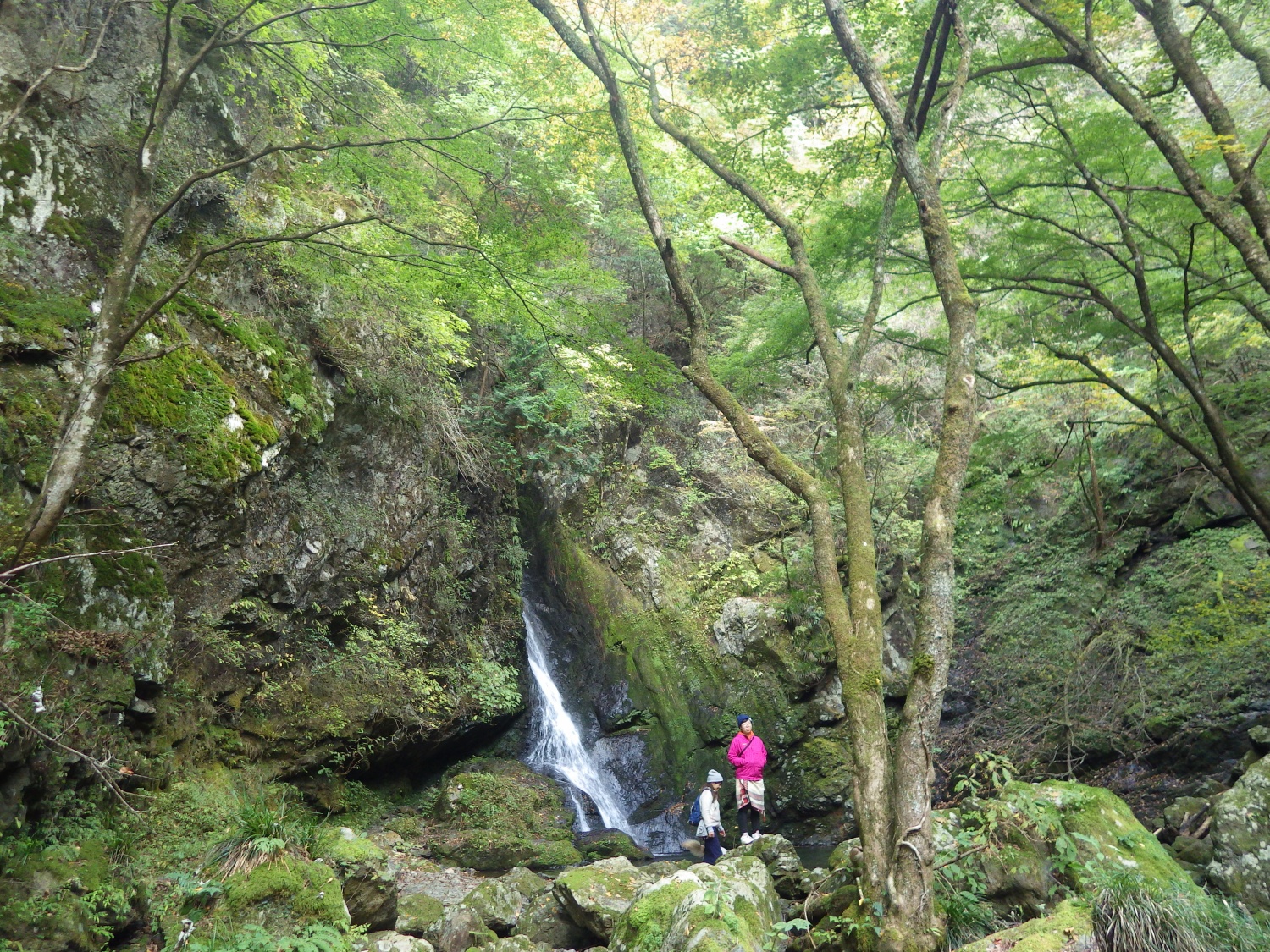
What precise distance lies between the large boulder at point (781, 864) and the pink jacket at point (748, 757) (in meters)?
0.72

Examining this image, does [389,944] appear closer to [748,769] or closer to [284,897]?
[284,897]

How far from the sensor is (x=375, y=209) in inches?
332

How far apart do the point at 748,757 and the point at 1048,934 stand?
16.8 ft

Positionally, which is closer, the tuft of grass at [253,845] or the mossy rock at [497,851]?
the tuft of grass at [253,845]

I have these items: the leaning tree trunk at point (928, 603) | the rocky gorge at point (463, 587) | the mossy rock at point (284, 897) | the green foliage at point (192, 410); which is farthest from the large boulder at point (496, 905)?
the green foliage at point (192, 410)

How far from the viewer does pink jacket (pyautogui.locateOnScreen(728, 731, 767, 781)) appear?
26.8ft

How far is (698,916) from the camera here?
3885 millimetres

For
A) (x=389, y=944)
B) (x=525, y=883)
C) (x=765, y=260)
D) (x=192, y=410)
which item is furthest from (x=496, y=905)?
(x=765, y=260)

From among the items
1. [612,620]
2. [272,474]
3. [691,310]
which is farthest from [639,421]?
[691,310]

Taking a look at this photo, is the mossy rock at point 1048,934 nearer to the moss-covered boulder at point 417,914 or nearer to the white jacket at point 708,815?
the moss-covered boulder at point 417,914

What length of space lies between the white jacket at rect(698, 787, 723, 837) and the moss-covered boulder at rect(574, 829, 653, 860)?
2268 millimetres

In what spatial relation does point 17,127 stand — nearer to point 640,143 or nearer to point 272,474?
point 272,474

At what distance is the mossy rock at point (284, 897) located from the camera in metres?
3.79

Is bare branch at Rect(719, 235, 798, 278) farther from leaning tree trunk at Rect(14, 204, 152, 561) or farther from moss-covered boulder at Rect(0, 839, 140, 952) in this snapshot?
moss-covered boulder at Rect(0, 839, 140, 952)
